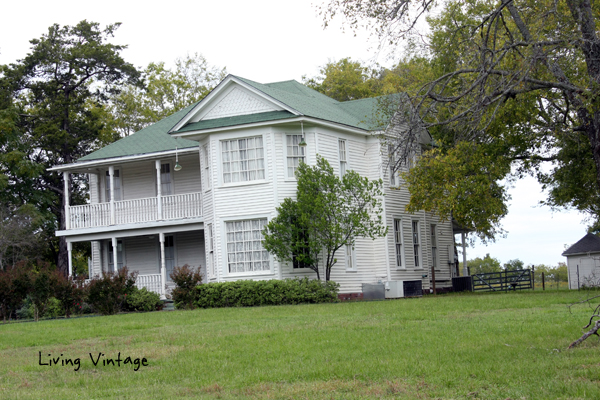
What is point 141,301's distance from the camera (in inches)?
933

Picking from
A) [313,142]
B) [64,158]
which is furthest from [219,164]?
[64,158]

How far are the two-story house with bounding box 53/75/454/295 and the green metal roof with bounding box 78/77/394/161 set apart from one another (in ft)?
0.22

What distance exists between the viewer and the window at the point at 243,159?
2581 centimetres

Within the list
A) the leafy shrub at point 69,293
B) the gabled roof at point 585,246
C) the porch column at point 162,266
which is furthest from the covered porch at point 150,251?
the gabled roof at point 585,246

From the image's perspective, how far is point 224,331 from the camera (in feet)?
46.7

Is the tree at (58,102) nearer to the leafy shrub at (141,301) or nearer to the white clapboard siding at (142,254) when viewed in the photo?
the white clapboard siding at (142,254)

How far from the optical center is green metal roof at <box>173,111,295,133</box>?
25328 mm

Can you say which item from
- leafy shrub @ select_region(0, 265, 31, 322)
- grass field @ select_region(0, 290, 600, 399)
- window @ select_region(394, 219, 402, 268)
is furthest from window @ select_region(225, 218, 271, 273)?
grass field @ select_region(0, 290, 600, 399)

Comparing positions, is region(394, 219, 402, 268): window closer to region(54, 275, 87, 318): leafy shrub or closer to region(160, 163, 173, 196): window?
region(160, 163, 173, 196): window

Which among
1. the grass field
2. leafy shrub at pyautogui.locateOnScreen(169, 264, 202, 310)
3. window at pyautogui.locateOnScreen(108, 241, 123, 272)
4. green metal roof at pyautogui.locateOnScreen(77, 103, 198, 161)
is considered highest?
green metal roof at pyautogui.locateOnScreen(77, 103, 198, 161)

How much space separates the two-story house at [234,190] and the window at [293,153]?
0.12ft

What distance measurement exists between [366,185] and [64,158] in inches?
935

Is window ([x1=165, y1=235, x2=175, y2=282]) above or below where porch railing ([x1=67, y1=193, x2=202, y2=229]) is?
below

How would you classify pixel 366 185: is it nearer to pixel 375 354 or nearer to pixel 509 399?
pixel 375 354
